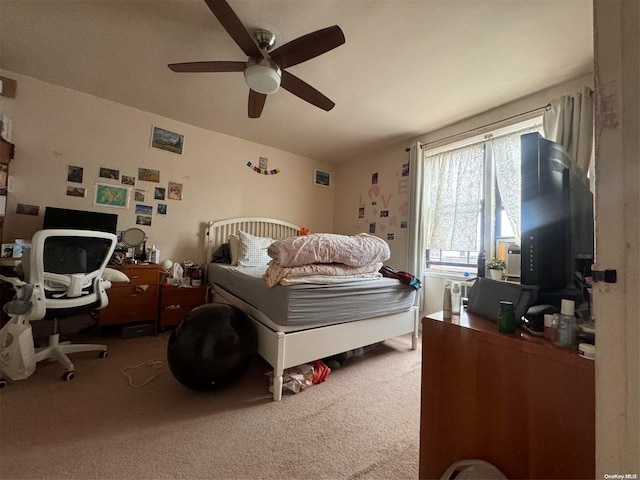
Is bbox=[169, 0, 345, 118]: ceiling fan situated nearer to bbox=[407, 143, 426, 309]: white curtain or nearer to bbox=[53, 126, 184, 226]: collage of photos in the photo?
bbox=[53, 126, 184, 226]: collage of photos

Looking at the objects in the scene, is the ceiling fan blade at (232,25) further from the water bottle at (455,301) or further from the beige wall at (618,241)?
the water bottle at (455,301)

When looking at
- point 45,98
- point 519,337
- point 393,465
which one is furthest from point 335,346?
point 45,98

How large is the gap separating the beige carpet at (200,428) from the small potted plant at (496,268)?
1313mm

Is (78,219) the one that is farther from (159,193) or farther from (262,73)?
(262,73)

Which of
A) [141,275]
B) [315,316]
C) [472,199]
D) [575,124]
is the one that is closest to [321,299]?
[315,316]

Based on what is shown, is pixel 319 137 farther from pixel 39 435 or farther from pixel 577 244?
pixel 39 435

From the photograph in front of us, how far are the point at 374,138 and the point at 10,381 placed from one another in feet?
12.8

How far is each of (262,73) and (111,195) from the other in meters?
2.21

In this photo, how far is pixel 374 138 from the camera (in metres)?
3.31

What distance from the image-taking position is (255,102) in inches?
79.4

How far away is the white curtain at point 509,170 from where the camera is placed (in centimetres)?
230

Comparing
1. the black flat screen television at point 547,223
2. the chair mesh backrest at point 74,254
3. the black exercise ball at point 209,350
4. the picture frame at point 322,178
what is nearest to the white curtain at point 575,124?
the black flat screen television at point 547,223

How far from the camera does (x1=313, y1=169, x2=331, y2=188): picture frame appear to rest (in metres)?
4.19

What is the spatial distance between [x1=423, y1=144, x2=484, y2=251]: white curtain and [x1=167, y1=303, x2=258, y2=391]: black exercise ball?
2.37m
